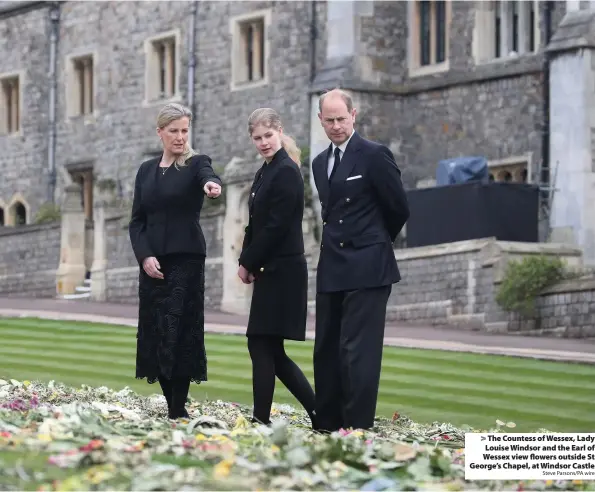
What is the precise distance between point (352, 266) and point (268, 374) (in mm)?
901

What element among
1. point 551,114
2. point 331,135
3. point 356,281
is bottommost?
point 356,281

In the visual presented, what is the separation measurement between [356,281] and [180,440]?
1864mm

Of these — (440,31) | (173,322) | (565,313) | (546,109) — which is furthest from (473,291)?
(173,322)

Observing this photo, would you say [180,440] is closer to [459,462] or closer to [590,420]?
[459,462]

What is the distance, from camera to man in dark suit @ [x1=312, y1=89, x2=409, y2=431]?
344 inches

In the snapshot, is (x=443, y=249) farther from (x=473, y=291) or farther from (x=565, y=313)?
(x=565, y=313)

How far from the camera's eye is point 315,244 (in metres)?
25.9

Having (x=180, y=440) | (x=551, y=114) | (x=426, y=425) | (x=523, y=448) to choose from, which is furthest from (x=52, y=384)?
(x=551, y=114)

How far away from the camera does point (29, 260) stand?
33.4 m

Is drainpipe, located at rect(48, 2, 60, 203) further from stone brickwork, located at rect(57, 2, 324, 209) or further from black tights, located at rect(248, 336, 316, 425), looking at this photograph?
black tights, located at rect(248, 336, 316, 425)

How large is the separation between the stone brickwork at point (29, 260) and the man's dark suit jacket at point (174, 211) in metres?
23.1

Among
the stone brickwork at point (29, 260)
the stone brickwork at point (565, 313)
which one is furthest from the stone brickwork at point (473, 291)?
the stone brickwork at point (29, 260)

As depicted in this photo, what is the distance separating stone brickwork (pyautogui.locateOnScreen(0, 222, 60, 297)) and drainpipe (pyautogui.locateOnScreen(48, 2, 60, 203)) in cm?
366

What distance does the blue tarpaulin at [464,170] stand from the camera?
24734mm
